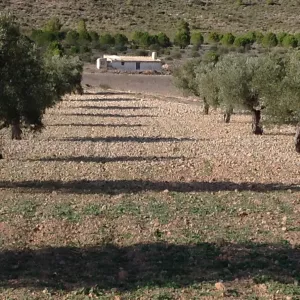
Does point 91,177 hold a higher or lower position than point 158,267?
lower

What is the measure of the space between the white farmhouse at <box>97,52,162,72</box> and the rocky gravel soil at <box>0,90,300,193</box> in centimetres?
4726

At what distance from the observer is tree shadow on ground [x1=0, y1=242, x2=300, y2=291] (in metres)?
10.1

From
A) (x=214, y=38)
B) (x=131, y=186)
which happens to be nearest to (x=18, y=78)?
(x=131, y=186)

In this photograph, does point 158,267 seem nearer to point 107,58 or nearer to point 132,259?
point 132,259

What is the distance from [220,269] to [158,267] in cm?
96

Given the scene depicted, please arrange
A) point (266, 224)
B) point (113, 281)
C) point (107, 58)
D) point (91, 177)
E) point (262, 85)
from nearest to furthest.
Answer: point (113, 281)
point (266, 224)
point (91, 177)
point (262, 85)
point (107, 58)

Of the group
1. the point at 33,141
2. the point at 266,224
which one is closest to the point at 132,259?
the point at 266,224

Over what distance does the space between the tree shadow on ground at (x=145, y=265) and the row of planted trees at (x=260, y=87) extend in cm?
1692

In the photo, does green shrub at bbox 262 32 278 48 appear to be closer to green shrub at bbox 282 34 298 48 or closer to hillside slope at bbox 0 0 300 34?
green shrub at bbox 282 34 298 48

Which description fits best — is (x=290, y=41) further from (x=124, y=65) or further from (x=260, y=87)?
(x=260, y=87)

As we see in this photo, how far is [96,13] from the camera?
121000 mm

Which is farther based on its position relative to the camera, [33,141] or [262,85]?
[262,85]

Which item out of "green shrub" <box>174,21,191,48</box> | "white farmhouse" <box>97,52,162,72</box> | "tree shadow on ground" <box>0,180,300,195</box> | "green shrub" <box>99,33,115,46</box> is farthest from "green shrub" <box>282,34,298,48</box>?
"tree shadow on ground" <box>0,180,300,195</box>

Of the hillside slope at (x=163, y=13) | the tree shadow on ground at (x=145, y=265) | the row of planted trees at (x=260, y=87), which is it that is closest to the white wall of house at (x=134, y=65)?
the hillside slope at (x=163, y=13)
